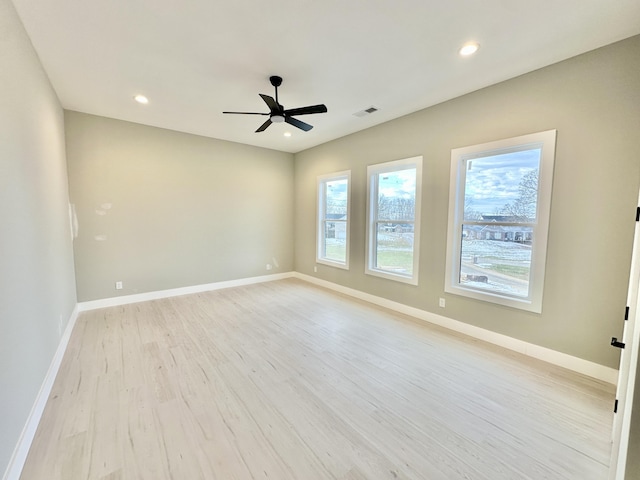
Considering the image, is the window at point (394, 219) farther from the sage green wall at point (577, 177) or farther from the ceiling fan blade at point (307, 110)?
the ceiling fan blade at point (307, 110)

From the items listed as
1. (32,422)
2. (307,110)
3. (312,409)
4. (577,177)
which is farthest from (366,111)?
(32,422)

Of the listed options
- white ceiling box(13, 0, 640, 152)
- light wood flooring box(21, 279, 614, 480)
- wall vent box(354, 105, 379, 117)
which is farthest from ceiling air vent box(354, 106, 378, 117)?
light wood flooring box(21, 279, 614, 480)

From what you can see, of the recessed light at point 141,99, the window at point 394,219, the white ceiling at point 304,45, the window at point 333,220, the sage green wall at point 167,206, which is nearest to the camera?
the white ceiling at point 304,45

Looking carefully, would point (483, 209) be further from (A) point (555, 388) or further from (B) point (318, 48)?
(B) point (318, 48)

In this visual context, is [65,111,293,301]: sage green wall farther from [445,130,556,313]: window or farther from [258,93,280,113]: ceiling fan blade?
[445,130,556,313]: window

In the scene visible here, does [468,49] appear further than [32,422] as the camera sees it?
Yes

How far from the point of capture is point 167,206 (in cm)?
467

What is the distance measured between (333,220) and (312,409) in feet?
12.6

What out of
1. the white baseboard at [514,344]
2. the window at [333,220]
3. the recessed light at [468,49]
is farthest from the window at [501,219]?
the window at [333,220]

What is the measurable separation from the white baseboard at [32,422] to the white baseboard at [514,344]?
3.89 m

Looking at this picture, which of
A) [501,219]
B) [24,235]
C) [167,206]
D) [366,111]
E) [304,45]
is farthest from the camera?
[167,206]

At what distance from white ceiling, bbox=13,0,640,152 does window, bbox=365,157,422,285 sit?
39.3 inches

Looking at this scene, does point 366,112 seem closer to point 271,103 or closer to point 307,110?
point 307,110

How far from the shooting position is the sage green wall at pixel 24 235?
5.00ft
